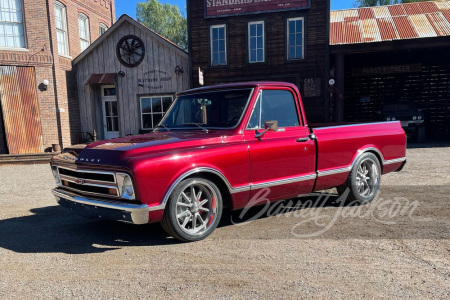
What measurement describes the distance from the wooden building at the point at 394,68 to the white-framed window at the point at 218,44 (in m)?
4.37

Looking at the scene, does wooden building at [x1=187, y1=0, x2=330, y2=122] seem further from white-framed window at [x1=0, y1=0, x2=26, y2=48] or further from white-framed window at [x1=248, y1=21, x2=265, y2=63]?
white-framed window at [x1=0, y1=0, x2=26, y2=48]

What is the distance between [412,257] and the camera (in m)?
3.04

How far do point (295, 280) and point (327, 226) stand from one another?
1.46 m

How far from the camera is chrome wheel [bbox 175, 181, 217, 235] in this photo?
11.5ft

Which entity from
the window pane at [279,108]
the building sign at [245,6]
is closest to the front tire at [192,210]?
the window pane at [279,108]

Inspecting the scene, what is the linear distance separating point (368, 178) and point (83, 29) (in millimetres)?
15584

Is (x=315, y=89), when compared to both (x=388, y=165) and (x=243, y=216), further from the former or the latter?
(x=243, y=216)

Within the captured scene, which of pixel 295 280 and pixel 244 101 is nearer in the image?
pixel 295 280

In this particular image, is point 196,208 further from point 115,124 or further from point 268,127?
point 115,124

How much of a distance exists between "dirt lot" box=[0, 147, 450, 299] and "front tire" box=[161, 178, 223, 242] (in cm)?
14

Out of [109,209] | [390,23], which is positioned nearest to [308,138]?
[109,209]

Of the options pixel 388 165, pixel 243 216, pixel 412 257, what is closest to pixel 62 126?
pixel 243 216

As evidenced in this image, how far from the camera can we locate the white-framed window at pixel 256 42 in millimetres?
13930

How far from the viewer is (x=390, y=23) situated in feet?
45.2
